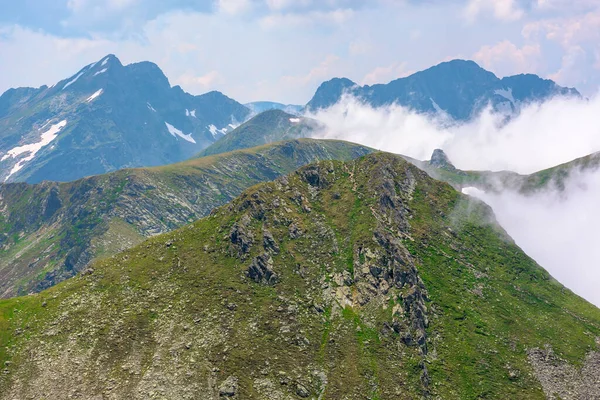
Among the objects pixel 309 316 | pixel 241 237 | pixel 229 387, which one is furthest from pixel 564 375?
pixel 241 237

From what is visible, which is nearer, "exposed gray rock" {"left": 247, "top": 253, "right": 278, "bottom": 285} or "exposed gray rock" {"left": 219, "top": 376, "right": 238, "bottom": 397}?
"exposed gray rock" {"left": 219, "top": 376, "right": 238, "bottom": 397}

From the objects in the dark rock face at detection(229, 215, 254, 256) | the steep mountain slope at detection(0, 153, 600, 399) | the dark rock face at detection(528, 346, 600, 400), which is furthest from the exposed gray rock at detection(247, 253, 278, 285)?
the dark rock face at detection(528, 346, 600, 400)

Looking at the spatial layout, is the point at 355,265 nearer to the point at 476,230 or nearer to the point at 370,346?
the point at 370,346

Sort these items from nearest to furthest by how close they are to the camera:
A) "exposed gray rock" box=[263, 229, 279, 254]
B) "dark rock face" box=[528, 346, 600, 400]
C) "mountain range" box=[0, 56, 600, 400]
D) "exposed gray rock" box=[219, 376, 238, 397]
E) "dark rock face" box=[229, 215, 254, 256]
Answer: "exposed gray rock" box=[219, 376, 238, 397] → "mountain range" box=[0, 56, 600, 400] → "dark rock face" box=[528, 346, 600, 400] → "dark rock face" box=[229, 215, 254, 256] → "exposed gray rock" box=[263, 229, 279, 254]

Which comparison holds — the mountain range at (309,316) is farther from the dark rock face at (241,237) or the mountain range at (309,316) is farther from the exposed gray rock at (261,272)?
the dark rock face at (241,237)

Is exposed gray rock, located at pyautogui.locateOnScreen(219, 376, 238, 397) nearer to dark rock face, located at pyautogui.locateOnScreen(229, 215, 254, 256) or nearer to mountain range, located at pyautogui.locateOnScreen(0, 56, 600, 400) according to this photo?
mountain range, located at pyautogui.locateOnScreen(0, 56, 600, 400)

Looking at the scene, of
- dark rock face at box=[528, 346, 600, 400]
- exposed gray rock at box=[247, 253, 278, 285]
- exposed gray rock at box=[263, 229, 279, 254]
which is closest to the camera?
dark rock face at box=[528, 346, 600, 400]

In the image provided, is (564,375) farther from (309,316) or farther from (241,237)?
(241,237)

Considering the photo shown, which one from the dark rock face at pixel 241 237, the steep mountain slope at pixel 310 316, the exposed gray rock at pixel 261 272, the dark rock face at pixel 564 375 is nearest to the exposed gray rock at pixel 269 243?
the steep mountain slope at pixel 310 316
